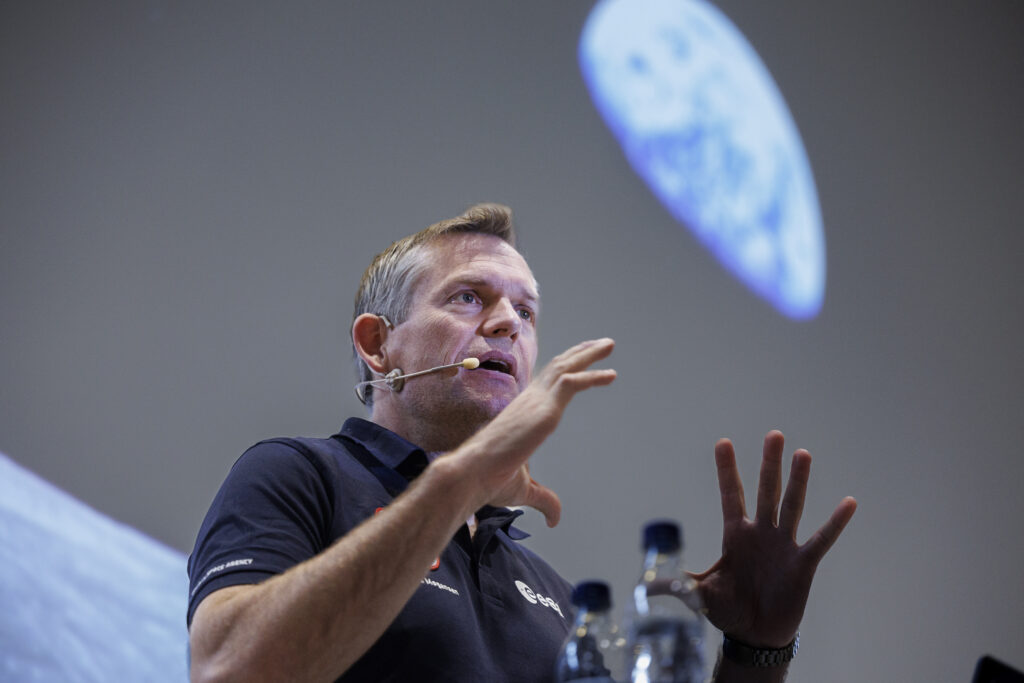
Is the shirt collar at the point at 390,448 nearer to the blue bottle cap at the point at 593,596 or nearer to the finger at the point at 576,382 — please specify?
the finger at the point at 576,382

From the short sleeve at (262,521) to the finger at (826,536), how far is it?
74cm

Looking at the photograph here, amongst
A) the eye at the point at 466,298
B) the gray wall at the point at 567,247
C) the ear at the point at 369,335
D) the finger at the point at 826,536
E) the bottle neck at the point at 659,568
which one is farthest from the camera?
the gray wall at the point at 567,247

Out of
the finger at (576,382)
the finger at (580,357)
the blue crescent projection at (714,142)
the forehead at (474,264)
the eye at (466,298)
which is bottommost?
the finger at (576,382)

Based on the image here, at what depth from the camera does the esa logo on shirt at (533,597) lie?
1769 mm

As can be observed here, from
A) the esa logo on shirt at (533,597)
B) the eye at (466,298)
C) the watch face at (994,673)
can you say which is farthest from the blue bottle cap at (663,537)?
the eye at (466,298)

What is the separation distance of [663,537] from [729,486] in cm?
61

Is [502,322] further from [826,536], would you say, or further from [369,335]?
[826,536]

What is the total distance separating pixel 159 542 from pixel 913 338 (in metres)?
2.46

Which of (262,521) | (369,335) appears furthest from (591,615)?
(369,335)

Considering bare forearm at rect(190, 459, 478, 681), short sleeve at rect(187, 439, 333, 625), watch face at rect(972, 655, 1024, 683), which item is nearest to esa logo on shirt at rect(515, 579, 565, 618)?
short sleeve at rect(187, 439, 333, 625)

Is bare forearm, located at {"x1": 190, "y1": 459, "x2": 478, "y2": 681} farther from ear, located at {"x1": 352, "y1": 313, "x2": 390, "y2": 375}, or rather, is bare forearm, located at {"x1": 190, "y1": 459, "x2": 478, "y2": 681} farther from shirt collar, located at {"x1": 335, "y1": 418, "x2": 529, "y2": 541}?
ear, located at {"x1": 352, "y1": 313, "x2": 390, "y2": 375}

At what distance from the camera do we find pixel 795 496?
1560mm

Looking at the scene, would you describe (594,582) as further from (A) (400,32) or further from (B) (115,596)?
(A) (400,32)

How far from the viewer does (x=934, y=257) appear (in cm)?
353
